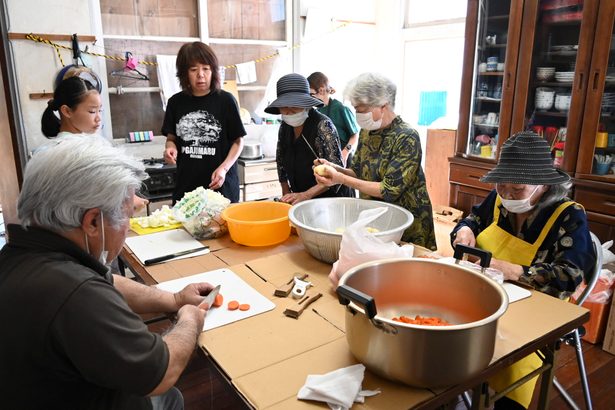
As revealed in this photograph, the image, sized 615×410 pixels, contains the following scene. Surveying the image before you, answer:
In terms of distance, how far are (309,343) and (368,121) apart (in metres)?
1.15

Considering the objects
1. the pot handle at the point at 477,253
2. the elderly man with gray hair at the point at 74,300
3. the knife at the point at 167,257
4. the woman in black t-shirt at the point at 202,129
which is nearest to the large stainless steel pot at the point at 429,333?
the pot handle at the point at 477,253

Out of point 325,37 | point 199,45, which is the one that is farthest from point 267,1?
point 199,45

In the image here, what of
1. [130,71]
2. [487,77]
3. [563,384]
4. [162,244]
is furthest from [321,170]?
[130,71]

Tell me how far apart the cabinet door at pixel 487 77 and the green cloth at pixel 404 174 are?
1.93 meters

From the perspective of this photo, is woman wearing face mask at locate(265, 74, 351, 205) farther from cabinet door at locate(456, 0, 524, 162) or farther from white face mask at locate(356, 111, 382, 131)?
cabinet door at locate(456, 0, 524, 162)

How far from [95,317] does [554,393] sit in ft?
A: 7.14

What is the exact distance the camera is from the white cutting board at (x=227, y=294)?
48.6 inches

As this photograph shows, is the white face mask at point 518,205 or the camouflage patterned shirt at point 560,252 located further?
the white face mask at point 518,205

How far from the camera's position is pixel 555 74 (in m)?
3.26

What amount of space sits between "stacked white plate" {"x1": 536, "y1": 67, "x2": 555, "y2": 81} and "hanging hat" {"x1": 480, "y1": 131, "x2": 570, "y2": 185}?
2.10 m

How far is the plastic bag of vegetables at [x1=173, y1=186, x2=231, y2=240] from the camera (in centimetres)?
188

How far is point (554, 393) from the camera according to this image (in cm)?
217

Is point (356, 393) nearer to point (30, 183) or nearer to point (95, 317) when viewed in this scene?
point (95, 317)

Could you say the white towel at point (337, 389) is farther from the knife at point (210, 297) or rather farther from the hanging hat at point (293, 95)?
the hanging hat at point (293, 95)
